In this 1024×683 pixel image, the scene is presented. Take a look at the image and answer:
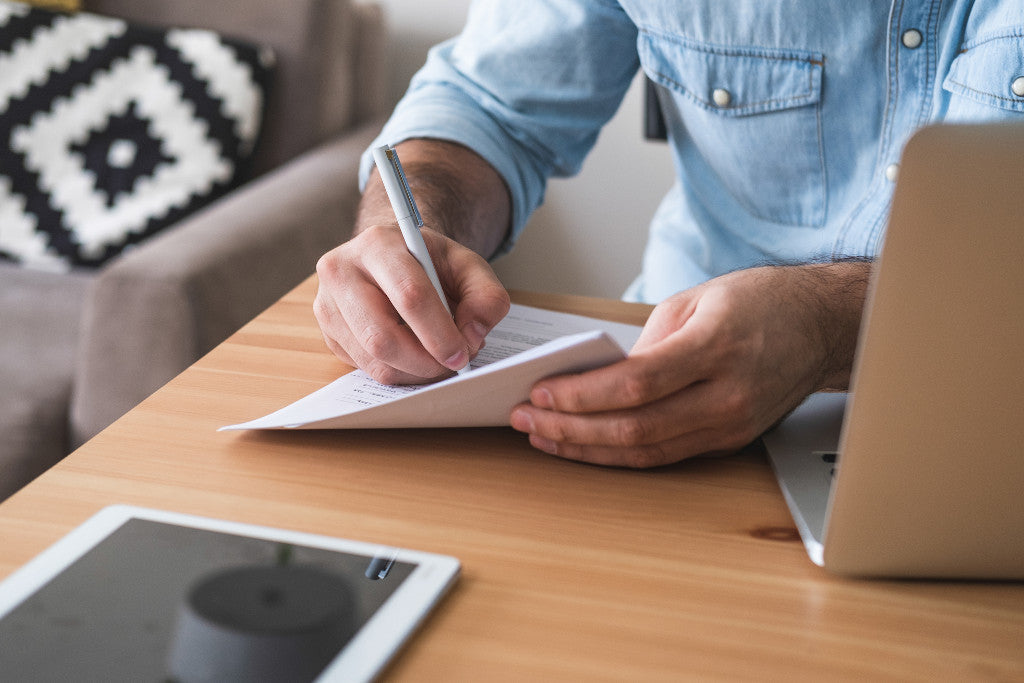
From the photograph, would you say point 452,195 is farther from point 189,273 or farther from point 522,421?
point 189,273

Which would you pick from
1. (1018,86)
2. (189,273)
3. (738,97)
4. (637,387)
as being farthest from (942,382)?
(189,273)

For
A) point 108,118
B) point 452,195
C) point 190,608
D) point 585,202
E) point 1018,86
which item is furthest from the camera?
point 585,202

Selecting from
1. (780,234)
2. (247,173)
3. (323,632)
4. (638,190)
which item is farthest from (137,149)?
(323,632)

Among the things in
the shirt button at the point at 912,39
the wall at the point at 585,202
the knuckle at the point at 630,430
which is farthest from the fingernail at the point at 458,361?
the wall at the point at 585,202

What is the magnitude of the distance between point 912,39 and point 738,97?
169 mm

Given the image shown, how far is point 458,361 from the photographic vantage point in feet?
1.86

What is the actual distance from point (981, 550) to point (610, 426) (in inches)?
7.4

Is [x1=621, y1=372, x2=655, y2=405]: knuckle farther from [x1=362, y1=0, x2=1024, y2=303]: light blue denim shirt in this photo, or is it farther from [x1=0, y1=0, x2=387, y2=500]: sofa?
[x1=0, y1=0, x2=387, y2=500]: sofa

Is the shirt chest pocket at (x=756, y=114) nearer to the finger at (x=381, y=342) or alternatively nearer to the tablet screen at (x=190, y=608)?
the finger at (x=381, y=342)

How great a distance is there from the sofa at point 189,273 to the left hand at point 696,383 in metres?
0.84

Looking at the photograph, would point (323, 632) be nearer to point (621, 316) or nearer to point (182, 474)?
point (182, 474)

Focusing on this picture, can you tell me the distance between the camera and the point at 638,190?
2047 millimetres

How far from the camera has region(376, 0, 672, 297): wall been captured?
202 centimetres

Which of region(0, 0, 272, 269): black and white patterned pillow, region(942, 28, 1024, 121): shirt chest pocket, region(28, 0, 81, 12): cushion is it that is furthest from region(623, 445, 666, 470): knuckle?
region(28, 0, 81, 12): cushion
